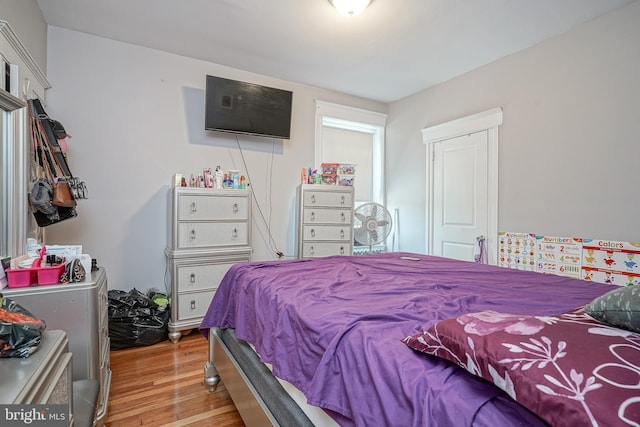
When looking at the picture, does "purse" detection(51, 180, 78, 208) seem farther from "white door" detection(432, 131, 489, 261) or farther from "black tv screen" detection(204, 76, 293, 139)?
"white door" detection(432, 131, 489, 261)

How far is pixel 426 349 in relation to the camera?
0.68m

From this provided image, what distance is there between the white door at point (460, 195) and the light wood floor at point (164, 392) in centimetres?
261

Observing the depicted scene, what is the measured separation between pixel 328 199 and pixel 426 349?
2609 millimetres

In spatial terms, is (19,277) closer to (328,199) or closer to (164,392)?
(164,392)

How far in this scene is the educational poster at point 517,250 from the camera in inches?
104

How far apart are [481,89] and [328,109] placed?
1633mm

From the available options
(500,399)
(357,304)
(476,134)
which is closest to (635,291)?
(500,399)

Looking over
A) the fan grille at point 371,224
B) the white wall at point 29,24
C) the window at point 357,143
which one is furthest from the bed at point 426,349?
the window at point 357,143

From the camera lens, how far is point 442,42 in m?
2.64

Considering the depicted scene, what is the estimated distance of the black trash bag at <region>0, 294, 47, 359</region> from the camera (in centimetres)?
69

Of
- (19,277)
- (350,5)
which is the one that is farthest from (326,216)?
(19,277)

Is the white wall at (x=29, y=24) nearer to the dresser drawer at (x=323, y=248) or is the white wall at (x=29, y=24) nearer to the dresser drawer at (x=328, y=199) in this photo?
the dresser drawer at (x=328, y=199)

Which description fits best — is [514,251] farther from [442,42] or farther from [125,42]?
[125,42]

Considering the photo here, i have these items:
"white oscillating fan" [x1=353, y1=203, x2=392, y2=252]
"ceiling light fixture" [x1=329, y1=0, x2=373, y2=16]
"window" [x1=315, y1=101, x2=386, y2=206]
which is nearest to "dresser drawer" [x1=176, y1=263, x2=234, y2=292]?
"white oscillating fan" [x1=353, y1=203, x2=392, y2=252]
